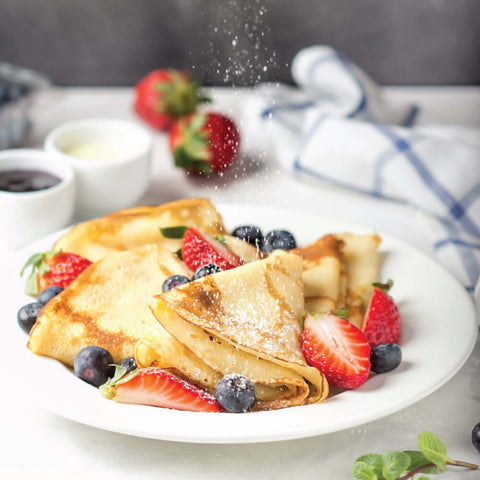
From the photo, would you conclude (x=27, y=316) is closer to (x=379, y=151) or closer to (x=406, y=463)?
(x=406, y=463)

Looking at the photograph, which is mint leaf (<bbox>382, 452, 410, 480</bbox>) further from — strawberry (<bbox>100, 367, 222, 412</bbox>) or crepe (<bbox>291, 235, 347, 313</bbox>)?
crepe (<bbox>291, 235, 347, 313</bbox>)

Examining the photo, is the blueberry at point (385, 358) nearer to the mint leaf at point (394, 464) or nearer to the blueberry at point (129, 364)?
the mint leaf at point (394, 464)

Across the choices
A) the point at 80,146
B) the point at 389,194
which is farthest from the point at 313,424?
the point at 80,146

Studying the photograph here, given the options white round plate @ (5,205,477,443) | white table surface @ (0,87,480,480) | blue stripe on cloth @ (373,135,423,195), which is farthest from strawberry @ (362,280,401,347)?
blue stripe on cloth @ (373,135,423,195)

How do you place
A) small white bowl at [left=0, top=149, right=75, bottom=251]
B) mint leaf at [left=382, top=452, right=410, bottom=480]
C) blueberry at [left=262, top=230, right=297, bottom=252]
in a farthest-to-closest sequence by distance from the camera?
small white bowl at [left=0, top=149, right=75, bottom=251], blueberry at [left=262, top=230, right=297, bottom=252], mint leaf at [left=382, top=452, right=410, bottom=480]

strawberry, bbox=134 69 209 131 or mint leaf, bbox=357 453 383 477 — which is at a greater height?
strawberry, bbox=134 69 209 131

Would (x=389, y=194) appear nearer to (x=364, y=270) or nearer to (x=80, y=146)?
(x=364, y=270)

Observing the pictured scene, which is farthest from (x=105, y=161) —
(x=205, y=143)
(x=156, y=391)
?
(x=156, y=391)
